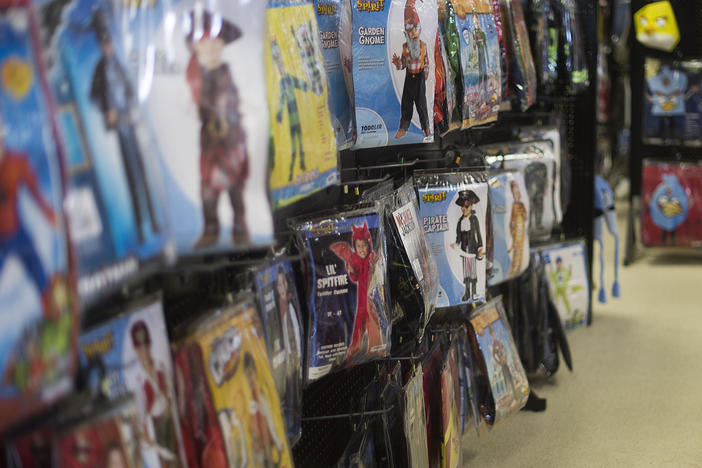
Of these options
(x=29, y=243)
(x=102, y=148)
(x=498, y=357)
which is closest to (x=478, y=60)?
(x=498, y=357)

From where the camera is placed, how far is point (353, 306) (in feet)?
5.03

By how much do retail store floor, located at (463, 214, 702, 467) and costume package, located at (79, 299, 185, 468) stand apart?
189 cm

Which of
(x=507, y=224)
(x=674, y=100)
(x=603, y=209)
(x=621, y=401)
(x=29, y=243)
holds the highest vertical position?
(x=29, y=243)

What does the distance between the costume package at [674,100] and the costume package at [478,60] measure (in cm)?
342

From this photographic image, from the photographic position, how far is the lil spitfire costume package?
2.70 ft

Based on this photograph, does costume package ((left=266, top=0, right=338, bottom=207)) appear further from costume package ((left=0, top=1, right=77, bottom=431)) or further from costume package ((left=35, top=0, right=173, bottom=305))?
costume package ((left=0, top=1, right=77, bottom=431))

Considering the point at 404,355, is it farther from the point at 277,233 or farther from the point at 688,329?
the point at 688,329

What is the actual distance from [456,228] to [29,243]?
61.6 inches

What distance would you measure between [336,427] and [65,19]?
1.56m

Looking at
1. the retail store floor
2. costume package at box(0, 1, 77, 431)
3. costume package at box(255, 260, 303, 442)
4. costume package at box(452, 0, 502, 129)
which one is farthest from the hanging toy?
costume package at box(0, 1, 77, 431)

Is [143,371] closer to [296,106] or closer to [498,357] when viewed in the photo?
[296,106]

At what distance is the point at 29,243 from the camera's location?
2.01ft

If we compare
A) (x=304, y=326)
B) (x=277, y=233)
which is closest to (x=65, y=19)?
(x=277, y=233)

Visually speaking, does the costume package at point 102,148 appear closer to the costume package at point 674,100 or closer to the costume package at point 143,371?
the costume package at point 143,371
